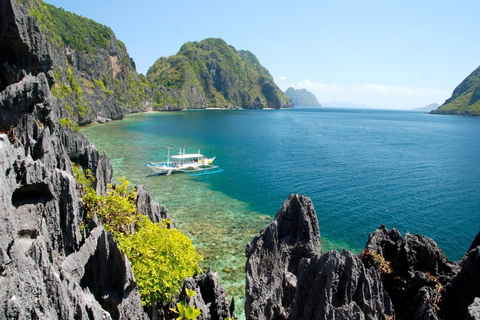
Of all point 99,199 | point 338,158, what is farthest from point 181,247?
point 338,158

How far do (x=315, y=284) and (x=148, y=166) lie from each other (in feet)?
177

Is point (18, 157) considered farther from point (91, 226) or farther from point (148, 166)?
point (148, 166)

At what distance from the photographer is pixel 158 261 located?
17.0 meters

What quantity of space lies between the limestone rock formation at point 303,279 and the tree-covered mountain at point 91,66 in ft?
341

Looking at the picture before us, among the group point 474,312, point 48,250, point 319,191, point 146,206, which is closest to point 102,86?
point 319,191

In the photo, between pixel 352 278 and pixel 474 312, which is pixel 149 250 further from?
pixel 474 312

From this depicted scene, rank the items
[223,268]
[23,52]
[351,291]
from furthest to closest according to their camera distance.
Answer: [23,52] → [223,268] → [351,291]

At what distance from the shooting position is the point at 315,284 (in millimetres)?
11250

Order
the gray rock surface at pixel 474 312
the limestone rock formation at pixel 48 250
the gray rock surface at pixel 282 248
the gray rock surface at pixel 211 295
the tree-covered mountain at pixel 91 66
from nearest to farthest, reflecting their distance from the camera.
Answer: the gray rock surface at pixel 474 312, the limestone rock formation at pixel 48 250, the gray rock surface at pixel 211 295, the gray rock surface at pixel 282 248, the tree-covered mountain at pixel 91 66

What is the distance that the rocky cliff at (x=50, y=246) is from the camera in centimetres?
912

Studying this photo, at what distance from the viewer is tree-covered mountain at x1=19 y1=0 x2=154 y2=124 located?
4587 inches

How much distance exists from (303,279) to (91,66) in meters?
172

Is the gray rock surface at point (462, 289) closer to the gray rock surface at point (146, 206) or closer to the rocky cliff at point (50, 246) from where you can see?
the rocky cliff at point (50, 246)

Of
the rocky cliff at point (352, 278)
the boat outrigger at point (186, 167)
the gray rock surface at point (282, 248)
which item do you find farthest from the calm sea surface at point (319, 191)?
the rocky cliff at point (352, 278)
